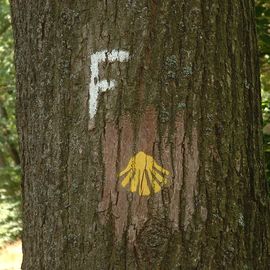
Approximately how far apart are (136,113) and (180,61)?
0.73ft

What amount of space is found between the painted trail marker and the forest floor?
817 cm

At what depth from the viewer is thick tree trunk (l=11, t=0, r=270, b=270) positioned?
1647 millimetres

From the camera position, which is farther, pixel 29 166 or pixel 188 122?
pixel 29 166

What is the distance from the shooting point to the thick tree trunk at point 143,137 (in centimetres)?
165

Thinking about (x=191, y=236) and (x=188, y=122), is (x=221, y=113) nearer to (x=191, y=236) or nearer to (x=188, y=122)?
(x=188, y=122)

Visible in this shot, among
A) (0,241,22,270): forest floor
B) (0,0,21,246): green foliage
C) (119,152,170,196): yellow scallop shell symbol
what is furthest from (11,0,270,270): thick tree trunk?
(0,0,21,246): green foliage

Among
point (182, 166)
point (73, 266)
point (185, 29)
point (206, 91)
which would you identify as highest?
point (185, 29)

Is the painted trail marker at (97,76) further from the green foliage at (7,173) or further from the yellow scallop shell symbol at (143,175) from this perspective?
the green foliage at (7,173)

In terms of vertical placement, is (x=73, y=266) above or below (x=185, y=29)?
below

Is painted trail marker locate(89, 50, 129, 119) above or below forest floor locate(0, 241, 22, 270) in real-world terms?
above

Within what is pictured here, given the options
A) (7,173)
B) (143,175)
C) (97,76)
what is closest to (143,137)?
(143,175)

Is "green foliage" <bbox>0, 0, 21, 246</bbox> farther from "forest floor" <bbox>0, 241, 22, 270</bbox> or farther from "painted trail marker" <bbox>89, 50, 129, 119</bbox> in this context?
"painted trail marker" <bbox>89, 50, 129, 119</bbox>

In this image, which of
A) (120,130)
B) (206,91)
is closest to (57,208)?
(120,130)

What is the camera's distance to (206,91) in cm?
169
